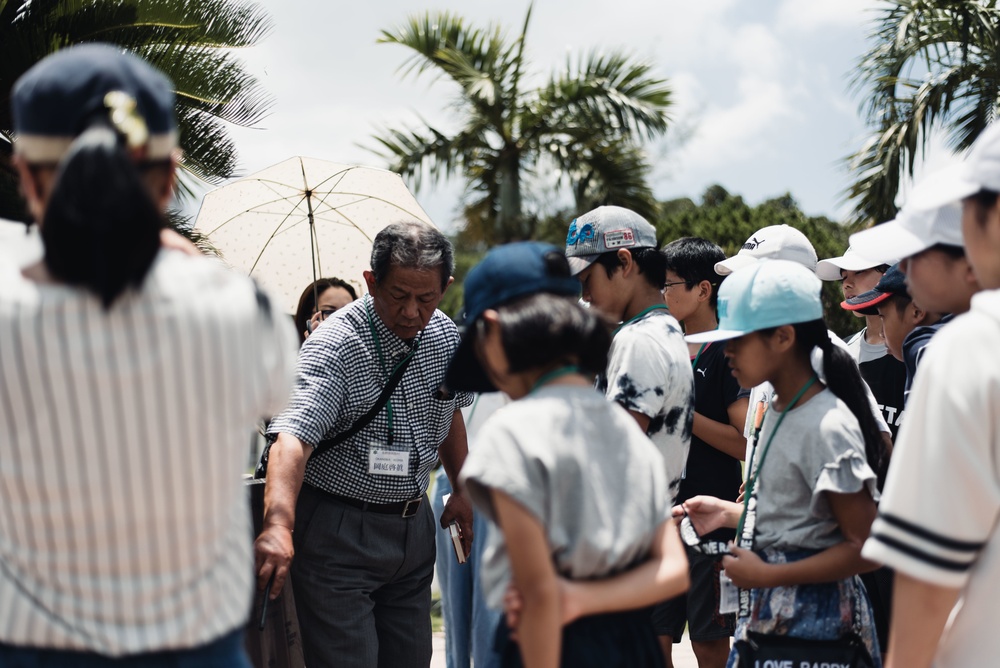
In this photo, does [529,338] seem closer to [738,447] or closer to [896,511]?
[896,511]

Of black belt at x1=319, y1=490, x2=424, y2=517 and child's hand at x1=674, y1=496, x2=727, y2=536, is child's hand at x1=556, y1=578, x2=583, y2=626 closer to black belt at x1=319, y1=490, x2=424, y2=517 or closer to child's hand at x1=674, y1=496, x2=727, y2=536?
child's hand at x1=674, y1=496, x2=727, y2=536

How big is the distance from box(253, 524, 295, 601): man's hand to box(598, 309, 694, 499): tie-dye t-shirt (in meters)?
1.14

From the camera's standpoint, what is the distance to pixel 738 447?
416cm

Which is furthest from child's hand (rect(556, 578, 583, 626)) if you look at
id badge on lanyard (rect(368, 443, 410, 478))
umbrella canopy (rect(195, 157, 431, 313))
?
umbrella canopy (rect(195, 157, 431, 313))

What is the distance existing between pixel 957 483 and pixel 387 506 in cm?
245

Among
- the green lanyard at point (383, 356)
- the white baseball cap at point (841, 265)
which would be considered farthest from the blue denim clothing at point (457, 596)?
the white baseball cap at point (841, 265)

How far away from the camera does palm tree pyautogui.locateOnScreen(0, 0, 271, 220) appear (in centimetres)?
731

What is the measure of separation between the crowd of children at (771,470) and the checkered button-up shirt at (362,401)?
2.79 feet

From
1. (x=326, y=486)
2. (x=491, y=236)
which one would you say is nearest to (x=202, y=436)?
(x=326, y=486)

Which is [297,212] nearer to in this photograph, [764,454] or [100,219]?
[764,454]

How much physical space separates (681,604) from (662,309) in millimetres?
1348

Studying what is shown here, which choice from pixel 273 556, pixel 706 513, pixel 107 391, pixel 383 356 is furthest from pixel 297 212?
pixel 107 391

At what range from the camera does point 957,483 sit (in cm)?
172

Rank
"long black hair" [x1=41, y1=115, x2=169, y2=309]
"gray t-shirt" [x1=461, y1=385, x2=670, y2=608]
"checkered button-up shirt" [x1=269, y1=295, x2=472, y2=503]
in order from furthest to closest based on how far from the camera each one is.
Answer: "checkered button-up shirt" [x1=269, y1=295, x2=472, y2=503] → "gray t-shirt" [x1=461, y1=385, x2=670, y2=608] → "long black hair" [x1=41, y1=115, x2=169, y2=309]
